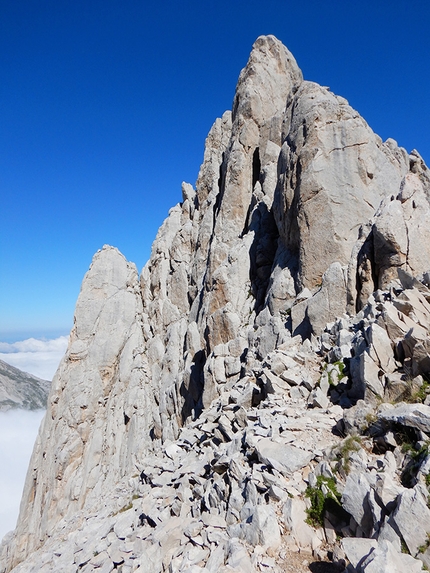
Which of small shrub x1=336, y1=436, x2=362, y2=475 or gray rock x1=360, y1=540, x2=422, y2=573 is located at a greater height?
small shrub x1=336, y1=436, x2=362, y2=475

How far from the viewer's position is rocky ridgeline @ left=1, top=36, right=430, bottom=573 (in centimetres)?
727

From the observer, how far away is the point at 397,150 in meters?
33.7

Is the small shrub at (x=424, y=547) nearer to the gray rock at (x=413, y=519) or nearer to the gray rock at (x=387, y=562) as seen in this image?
the gray rock at (x=413, y=519)

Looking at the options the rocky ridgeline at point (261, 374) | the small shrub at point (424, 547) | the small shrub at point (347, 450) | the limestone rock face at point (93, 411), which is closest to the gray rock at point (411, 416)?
the rocky ridgeline at point (261, 374)

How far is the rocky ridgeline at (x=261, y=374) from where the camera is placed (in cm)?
727

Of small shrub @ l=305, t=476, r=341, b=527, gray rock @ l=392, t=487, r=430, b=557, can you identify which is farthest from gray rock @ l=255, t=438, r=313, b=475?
gray rock @ l=392, t=487, r=430, b=557

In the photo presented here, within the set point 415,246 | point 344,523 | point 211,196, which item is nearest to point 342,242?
point 415,246

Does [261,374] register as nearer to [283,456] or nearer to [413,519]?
Answer: [283,456]

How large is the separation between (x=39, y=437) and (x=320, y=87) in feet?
204

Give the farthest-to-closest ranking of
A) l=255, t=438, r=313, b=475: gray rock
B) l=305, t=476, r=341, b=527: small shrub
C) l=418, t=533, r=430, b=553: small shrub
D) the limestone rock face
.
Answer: the limestone rock face → l=255, t=438, r=313, b=475: gray rock → l=305, t=476, r=341, b=527: small shrub → l=418, t=533, r=430, b=553: small shrub

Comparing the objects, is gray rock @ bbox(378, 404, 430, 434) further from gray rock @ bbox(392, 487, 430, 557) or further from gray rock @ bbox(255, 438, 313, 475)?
gray rock @ bbox(255, 438, 313, 475)

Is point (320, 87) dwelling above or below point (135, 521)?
above

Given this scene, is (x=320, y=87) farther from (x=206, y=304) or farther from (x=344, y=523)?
(x=344, y=523)

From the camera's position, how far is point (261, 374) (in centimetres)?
1614
